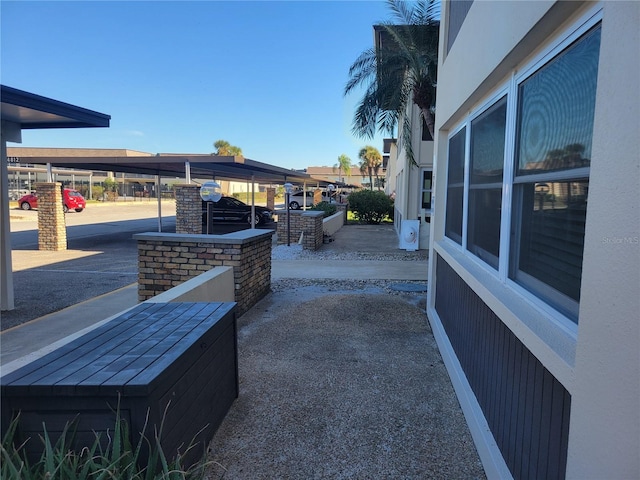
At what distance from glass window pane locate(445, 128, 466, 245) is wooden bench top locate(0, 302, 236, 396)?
2.83 m

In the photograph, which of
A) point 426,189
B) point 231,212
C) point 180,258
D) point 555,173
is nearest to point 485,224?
point 555,173

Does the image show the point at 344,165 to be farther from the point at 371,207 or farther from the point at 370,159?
the point at 371,207

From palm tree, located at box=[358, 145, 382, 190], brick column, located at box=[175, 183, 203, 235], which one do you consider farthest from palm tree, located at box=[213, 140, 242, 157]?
brick column, located at box=[175, 183, 203, 235]

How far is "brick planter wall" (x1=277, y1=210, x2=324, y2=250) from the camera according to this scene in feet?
41.8

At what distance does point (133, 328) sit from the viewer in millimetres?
2844

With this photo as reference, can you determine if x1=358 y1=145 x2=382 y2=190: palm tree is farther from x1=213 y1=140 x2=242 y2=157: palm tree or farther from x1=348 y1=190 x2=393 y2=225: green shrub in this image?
x1=348 y1=190 x2=393 y2=225: green shrub

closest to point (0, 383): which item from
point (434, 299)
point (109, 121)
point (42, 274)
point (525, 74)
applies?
point (525, 74)

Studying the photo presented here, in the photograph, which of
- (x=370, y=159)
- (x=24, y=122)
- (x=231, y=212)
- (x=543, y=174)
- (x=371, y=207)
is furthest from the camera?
(x=370, y=159)

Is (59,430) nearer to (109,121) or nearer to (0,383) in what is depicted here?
(0,383)

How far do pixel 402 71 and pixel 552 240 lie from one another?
11267 mm

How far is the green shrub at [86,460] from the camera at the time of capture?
174 centimetres

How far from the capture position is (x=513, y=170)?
275cm

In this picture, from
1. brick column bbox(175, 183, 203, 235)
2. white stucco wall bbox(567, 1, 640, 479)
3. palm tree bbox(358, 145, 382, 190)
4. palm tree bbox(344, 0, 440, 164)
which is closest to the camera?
white stucco wall bbox(567, 1, 640, 479)

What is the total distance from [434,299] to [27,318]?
587 centimetres
